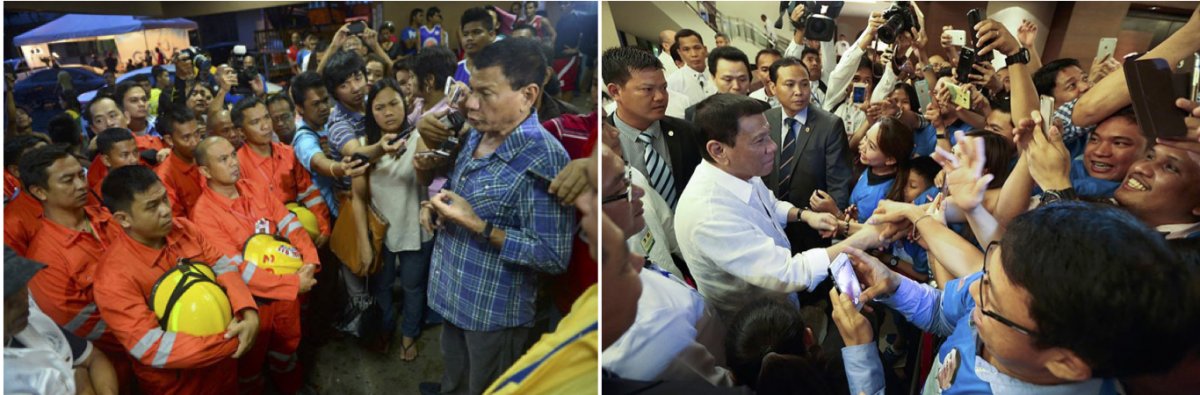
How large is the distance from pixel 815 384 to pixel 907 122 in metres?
0.68

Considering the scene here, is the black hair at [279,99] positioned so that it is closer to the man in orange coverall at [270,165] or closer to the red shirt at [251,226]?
the man in orange coverall at [270,165]

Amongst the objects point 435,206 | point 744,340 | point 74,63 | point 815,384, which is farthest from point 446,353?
point 74,63

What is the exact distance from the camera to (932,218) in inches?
65.2

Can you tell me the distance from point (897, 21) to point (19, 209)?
1.99 m

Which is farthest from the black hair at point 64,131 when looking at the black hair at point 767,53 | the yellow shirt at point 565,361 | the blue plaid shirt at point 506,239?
the black hair at point 767,53

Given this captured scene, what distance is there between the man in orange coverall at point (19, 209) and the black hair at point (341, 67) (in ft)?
2.06

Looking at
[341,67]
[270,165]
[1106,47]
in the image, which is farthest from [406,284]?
[1106,47]

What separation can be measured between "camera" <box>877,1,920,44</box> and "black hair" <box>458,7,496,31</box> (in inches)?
34.3

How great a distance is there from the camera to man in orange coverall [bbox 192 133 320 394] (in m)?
1.64

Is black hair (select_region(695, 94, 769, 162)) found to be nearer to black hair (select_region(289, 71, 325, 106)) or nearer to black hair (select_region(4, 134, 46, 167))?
black hair (select_region(289, 71, 325, 106))

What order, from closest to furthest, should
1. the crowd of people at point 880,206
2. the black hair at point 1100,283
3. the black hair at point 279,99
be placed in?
the black hair at point 1100,283
the crowd of people at point 880,206
the black hair at point 279,99

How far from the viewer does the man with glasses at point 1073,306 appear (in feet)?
4.67

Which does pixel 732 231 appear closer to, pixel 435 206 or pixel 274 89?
pixel 435 206

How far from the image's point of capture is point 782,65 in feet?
5.45
